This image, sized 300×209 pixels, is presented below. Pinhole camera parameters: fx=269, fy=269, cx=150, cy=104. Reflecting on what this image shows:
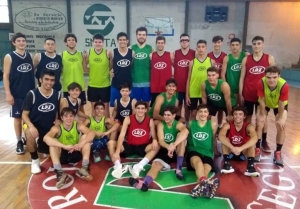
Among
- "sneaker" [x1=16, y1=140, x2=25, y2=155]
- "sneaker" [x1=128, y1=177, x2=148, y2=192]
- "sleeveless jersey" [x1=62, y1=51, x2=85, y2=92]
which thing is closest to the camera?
"sneaker" [x1=128, y1=177, x2=148, y2=192]

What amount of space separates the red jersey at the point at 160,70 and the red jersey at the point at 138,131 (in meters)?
0.90

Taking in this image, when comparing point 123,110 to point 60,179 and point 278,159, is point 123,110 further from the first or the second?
point 278,159

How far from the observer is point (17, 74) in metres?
3.79

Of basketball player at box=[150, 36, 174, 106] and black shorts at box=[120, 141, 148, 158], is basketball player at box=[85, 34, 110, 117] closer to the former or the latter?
basketball player at box=[150, 36, 174, 106]

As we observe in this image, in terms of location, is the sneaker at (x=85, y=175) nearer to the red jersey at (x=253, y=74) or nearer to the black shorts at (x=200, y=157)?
the black shorts at (x=200, y=157)

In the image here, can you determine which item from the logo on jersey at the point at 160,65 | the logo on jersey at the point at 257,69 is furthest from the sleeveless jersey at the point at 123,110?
the logo on jersey at the point at 257,69

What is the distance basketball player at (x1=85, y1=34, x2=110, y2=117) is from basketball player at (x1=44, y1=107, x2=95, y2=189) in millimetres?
1095

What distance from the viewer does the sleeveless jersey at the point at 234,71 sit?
4.10 metres

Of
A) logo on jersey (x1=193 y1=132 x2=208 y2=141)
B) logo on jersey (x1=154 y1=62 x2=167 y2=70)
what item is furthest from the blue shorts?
logo on jersey (x1=193 y1=132 x2=208 y2=141)

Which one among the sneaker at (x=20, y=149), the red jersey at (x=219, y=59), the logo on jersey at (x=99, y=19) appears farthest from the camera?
the logo on jersey at (x=99, y=19)

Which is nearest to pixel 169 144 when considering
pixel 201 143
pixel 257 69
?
pixel 201 143

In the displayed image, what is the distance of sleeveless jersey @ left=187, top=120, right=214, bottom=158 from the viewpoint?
3.35 meters

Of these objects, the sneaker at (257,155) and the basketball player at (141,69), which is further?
the basketball player at (141,69)

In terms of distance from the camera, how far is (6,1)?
13.0 meters
